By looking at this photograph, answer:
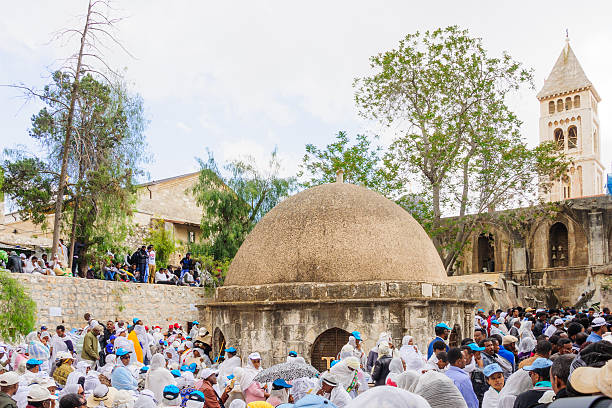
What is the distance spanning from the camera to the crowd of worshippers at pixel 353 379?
10.8 feet

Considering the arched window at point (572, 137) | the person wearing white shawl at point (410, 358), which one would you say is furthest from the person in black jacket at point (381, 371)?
the arched window at point (572, 137)

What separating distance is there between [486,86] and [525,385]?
16.8m

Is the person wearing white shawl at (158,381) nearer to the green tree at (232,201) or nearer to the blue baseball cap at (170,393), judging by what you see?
the blue baseball cap at (170,393)

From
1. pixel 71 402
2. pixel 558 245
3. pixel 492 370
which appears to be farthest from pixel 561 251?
pixel 71 402

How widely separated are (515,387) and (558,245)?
28.7m

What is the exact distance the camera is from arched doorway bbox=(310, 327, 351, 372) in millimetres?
10352

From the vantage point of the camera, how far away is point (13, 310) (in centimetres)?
1344

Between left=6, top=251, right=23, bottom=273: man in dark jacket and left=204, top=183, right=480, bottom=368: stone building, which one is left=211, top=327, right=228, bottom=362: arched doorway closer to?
left=204, top=183, right=480, bottom=368: stone building

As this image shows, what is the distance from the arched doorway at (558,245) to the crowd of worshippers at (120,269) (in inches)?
725

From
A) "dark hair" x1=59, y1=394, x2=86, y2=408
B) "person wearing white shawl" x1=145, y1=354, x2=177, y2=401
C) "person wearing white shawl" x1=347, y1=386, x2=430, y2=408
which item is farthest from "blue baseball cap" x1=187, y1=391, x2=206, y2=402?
"person wearing white shawl" x1=347, y1=386, x2=430, y2=408

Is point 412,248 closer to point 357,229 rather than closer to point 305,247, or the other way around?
point 357,229

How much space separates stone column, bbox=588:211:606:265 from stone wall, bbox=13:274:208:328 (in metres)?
18.9

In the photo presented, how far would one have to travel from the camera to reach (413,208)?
66.9ft

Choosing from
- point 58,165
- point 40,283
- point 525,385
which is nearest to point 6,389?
point 525,385
